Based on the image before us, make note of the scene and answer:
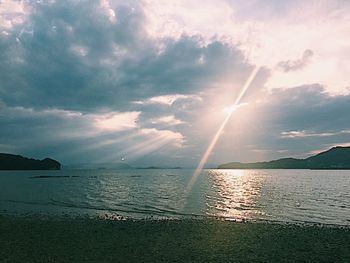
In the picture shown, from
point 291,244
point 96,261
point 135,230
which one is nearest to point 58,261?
point 96,261

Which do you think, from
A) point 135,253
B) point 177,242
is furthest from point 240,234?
point 135,253

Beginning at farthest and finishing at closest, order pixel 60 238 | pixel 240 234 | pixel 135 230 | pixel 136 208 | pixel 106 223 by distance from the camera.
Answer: pixel 136 208 → pixel 106 223 → pixel 135 230 → pixel 240 234 → pixel 60 238

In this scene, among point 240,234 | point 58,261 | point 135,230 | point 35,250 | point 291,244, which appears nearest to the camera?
point 58,261

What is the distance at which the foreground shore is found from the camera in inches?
762

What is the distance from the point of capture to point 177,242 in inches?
927

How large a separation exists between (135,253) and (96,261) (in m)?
2.71

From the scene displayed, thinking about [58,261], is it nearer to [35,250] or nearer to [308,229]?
[35,250]

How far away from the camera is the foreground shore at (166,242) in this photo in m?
19.4

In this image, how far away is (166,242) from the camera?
23.5 m

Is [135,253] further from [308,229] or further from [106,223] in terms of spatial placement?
[308,229]

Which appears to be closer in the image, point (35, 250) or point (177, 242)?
point (35, 250)

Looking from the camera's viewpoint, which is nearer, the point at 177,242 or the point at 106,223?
the point at 177,242

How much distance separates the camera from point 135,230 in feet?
92.6

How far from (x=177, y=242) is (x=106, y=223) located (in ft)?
36.3
